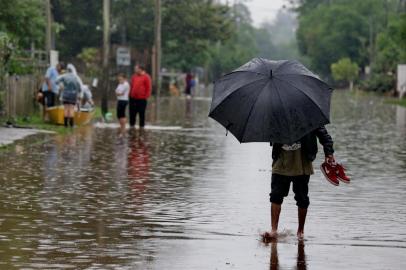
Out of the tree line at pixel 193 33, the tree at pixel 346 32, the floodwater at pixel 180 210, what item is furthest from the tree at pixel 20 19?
the tree at pixel 346 32

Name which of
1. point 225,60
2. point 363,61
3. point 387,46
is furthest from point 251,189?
point 225,60

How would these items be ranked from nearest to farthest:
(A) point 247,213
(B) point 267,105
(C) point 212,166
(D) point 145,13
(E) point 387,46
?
(B) point 267,105 → (A) point 247,213 → (C) point 212,166 → (D) point 145,13 → (E) point 387,46

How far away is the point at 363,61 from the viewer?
4806 inches

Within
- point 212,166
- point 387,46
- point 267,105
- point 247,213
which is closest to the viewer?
point 267,105

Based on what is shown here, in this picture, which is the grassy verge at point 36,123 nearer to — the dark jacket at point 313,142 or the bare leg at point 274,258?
the dark jacket at point 313,142

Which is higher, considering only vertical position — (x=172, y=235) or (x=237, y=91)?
(x=237, y=91)

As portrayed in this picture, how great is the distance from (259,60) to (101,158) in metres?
9.54

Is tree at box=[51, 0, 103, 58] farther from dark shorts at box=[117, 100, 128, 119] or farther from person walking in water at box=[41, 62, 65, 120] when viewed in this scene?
dark shorts at box=[117, 100, 128, 119]

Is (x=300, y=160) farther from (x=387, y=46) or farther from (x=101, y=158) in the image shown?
(x=387, y=46)

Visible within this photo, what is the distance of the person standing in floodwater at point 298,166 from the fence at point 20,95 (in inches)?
703

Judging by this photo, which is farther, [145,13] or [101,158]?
[145,13]

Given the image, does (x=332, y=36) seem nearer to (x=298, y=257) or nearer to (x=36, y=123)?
(x=36, y=123)

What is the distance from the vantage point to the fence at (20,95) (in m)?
29.0

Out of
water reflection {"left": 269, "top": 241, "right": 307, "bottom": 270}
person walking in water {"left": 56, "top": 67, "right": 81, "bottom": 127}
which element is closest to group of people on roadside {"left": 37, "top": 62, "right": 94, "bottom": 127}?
person walking in water {"left": 56, "top": 67, "right": 81, "bottom": 127}
